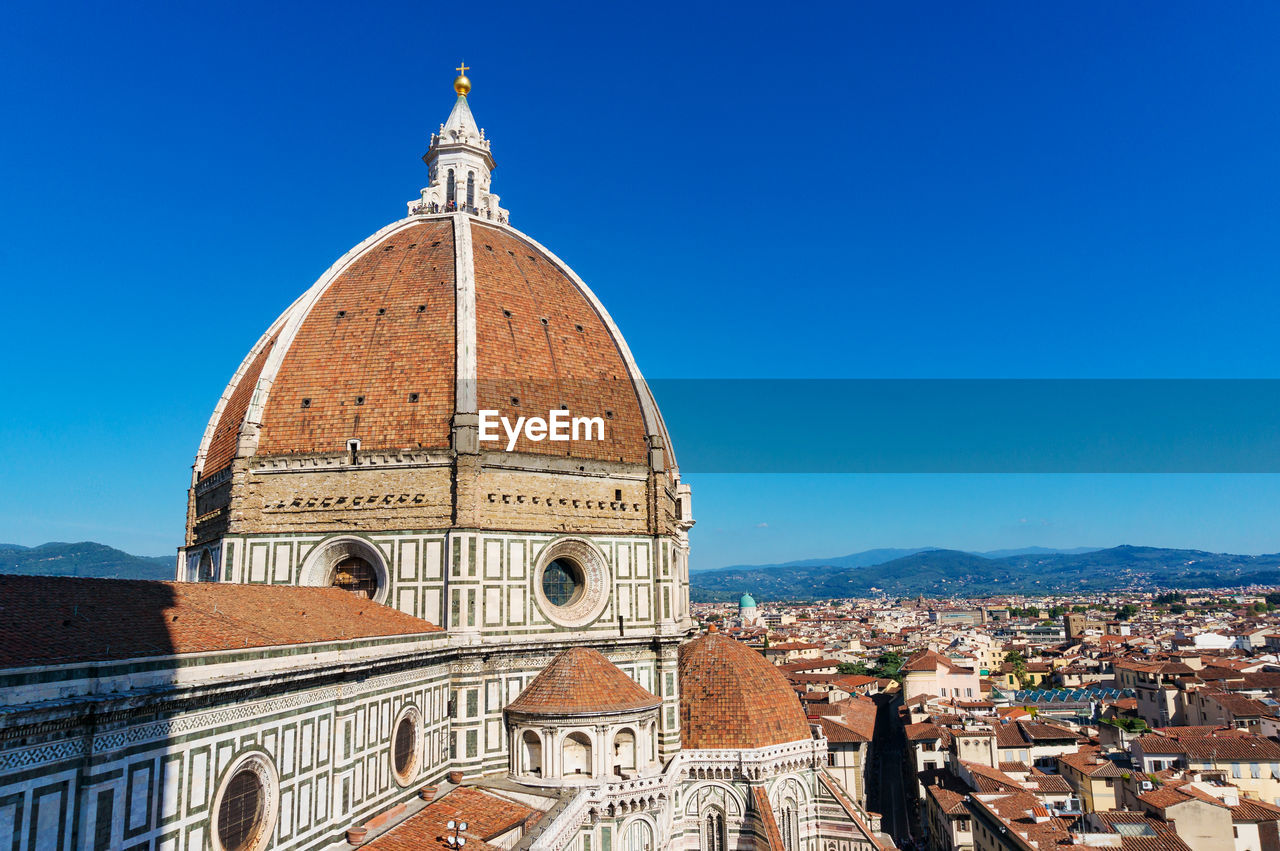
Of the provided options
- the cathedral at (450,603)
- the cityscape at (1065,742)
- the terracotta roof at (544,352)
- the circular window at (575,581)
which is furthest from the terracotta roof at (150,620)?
the cityscape at (1065,742)

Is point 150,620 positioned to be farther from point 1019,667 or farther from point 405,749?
point 1019,667

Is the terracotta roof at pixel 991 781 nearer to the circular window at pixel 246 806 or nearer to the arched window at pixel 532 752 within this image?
the arched window at pixel 532 752

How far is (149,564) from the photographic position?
6639 inches

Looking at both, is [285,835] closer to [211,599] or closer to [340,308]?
[211,599]

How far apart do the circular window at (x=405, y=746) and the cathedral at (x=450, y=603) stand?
2.8 inches

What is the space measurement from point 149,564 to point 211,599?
176 m

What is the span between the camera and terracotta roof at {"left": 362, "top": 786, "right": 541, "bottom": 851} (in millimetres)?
15852

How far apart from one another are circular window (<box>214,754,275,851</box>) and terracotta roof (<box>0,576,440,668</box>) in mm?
1807

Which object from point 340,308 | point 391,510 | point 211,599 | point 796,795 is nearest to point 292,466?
point 391,510

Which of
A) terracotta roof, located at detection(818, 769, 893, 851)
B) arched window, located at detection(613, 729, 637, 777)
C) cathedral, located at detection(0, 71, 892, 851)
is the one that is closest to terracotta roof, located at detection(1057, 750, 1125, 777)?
cathedral, located at detection(0, 71, 892, 851)

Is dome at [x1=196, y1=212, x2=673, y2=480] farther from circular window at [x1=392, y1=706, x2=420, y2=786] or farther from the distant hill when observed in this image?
the distant hill

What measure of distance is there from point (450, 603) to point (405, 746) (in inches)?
133

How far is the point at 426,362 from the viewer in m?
23.1

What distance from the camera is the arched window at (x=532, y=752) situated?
2011cm
